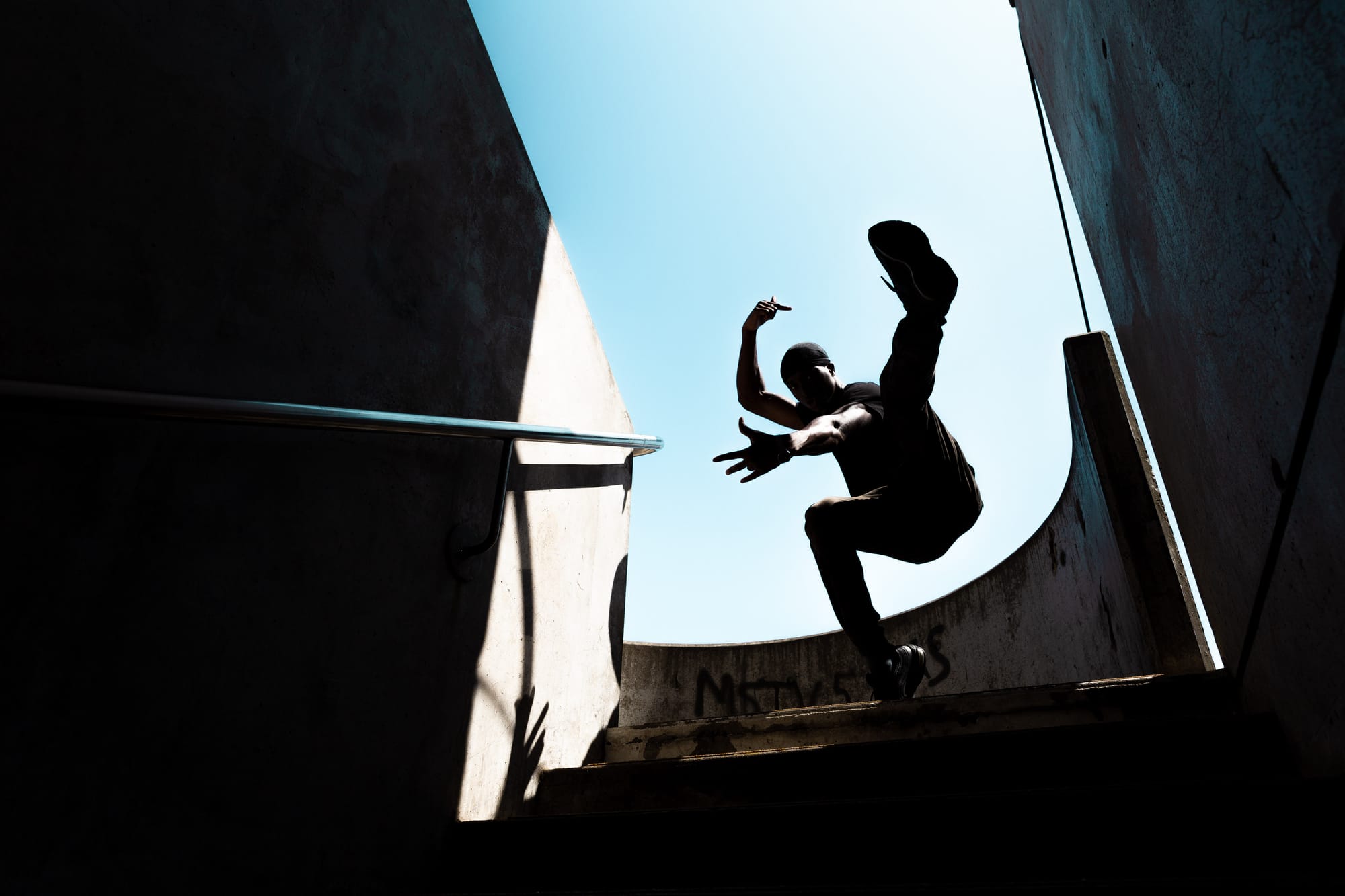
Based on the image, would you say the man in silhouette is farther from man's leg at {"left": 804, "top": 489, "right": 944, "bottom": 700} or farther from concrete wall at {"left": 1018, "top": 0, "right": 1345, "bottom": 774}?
concrete wall at {"left": 1018, "top": 0, "right": 1345, "bottom": 774}

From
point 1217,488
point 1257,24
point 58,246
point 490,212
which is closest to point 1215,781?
point 1217,488

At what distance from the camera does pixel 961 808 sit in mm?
1429

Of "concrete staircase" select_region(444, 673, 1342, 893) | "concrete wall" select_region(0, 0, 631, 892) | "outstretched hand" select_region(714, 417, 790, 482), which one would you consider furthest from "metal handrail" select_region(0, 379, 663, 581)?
"concrete staircase" select_region(444, 673, 1342, 893)

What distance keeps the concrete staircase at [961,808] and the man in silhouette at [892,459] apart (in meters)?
0.76

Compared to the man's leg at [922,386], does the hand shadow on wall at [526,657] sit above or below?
below

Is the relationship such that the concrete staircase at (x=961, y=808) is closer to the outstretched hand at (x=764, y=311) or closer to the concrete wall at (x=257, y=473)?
the concrete wall at (x=257, y=473)

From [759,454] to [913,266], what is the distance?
28.9 inches

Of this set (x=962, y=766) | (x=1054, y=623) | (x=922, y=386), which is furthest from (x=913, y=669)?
(x=1054, y=623)

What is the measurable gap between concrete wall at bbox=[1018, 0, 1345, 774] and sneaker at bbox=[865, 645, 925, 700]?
3.47 ft

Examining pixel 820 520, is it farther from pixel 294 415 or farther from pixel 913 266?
pixel 294 415

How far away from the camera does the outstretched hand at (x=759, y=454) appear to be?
89.2 inches

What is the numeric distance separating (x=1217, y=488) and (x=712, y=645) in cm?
405

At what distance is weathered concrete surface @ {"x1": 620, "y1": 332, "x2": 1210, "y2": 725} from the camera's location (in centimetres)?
272

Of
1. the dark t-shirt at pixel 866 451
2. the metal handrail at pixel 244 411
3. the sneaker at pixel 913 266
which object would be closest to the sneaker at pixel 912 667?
the dark t-shirt at pixel 866 451
